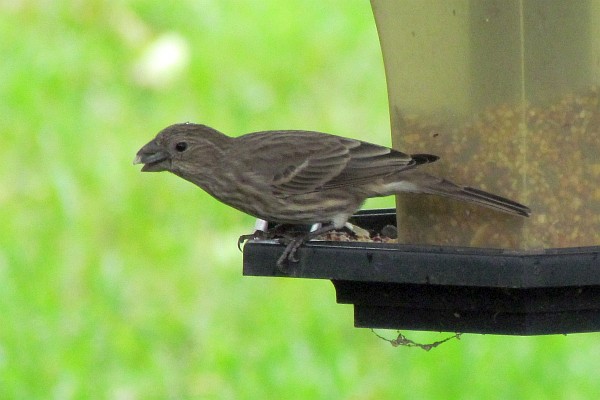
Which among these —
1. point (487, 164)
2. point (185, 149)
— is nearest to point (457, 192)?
point (487, 164)

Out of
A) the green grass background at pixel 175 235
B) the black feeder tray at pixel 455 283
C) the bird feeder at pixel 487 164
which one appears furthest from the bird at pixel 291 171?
the green grass background at pixel 175 235

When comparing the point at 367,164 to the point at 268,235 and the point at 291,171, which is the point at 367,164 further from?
the point at 268,235

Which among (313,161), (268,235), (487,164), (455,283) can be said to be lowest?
(455,283)

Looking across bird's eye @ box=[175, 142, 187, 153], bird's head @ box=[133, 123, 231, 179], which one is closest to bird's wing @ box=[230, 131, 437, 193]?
bird's head @ box=[133, 123, 231, 179]

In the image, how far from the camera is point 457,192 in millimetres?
5168

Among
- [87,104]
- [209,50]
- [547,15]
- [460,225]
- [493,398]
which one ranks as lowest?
[493,398]

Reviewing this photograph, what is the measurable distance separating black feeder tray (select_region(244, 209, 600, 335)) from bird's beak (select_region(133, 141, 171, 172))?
0.92 metres

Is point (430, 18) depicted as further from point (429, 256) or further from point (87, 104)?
point (87, 104)

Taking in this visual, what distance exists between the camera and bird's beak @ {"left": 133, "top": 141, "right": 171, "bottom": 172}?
19.2ft

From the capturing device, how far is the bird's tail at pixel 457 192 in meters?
5.05

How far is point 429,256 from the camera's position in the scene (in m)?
4.69

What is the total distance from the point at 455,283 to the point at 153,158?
1752mm

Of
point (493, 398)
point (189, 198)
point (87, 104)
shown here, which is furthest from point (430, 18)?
point (87, 104)

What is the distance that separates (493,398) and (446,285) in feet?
9.20
